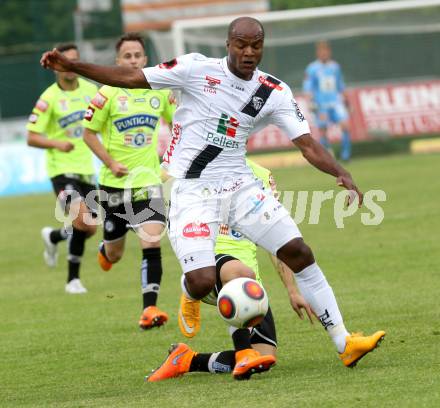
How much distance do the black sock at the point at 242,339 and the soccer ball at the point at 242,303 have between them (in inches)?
11.3

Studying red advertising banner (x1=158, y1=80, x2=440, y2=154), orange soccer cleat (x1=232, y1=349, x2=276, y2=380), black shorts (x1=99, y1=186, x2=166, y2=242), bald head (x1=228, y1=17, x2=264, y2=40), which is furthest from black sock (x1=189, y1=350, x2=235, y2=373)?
red advertising banner (x1=158, y1=80, x2=440, y2=154)

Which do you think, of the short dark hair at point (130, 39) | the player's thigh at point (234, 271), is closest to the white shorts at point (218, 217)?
the player's thigh at point (234, 271)

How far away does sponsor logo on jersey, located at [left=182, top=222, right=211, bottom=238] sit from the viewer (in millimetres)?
7059

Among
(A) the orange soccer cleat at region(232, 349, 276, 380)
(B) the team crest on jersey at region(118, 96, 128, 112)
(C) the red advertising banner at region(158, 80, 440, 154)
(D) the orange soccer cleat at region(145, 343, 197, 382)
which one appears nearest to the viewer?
(A) the orange soccer cleat at region(232, 349, 276, 380)

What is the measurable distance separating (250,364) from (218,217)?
3.18 feet

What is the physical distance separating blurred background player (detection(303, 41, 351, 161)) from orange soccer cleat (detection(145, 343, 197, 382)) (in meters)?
17.5

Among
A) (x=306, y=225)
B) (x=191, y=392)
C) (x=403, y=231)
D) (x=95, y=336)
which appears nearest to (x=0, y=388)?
(x=191, y=392)

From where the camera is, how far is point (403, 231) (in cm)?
1418

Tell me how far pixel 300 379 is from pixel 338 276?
4.69 meters

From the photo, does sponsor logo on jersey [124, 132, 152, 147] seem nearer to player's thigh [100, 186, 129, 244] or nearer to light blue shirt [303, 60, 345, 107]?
player's thigh [100, 186, 129, 244]

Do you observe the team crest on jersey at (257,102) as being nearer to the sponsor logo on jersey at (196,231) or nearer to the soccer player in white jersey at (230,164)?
the soccer player in white jersey at (230,164)

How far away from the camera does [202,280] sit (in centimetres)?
696

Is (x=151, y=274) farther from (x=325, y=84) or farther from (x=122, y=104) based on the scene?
(x=325, y=84)

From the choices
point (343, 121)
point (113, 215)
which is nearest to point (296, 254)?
point (113, 215)
